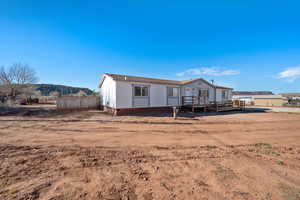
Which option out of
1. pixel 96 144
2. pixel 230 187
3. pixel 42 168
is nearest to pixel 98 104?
pixel 96 144

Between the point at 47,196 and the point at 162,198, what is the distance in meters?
1.90

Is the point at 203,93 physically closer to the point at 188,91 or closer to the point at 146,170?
the point at 188,91

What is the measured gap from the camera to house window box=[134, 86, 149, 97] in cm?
1210

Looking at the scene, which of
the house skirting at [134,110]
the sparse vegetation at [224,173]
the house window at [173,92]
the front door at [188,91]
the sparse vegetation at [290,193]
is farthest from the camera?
the front door at [188,91]

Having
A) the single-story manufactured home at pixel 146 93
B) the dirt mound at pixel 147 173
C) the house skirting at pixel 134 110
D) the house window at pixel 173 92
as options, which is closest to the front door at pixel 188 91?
the single-story manufactured home at pixel 146 93

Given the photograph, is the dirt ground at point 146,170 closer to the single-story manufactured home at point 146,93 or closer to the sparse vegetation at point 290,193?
the sparse vegetation at point 290,193

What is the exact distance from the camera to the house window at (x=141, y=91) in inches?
476

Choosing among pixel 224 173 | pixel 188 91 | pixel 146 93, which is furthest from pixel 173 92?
pixel 224 173

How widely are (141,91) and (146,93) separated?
0.59 m

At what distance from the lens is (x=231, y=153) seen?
386cm

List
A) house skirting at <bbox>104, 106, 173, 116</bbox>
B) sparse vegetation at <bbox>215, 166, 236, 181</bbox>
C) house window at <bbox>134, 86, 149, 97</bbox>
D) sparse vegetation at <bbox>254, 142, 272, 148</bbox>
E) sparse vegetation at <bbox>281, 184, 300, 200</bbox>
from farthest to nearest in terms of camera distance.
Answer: house window at <bbox>134, 86, 149, 97</bbox> → house skirting at <bbox>104, 106, 173, 116</bbox> → sparse vegetation at <bbox>254, 142, 272, 148</bbox> → sparse vegetation at <bbox>215, 166, 236, 181</bbox> → sparse vegetation at <bbox>281, 184, 300, 200</bbox>

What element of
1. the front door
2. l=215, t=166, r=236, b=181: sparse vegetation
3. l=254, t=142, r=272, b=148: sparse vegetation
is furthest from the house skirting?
l=215, t=166, r=236, b=181: sparse vegetation

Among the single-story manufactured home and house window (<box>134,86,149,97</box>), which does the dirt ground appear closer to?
the single-story manufactured home

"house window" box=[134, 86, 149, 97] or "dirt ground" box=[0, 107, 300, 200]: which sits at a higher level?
"house window" box=[134, 86, 149, 97]
